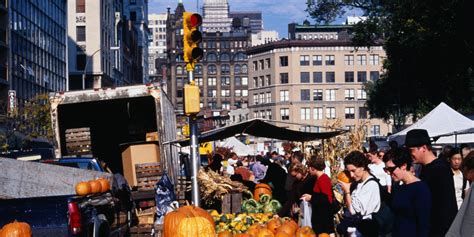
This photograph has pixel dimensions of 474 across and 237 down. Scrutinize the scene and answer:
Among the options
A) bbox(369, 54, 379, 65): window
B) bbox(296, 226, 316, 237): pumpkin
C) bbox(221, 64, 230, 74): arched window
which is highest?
bbox(221, 64, 230, 74): arched window

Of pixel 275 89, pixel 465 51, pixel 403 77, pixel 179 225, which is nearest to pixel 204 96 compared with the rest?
pixel 275 89

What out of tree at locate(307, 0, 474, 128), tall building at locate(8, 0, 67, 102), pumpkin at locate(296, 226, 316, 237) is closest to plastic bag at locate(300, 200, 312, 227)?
pumpkin at locate(296, 226, 316, 237)

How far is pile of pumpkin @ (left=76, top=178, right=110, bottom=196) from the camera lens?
13812 mm

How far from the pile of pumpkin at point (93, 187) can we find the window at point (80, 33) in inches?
3140

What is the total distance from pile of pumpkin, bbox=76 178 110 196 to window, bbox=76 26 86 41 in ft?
262

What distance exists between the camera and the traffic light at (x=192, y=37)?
14273mm

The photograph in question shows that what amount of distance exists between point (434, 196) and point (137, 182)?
43.8 ft

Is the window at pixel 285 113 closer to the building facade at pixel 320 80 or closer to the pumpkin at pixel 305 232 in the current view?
the building facade at pixel 320 80

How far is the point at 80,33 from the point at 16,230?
83791 millimetres

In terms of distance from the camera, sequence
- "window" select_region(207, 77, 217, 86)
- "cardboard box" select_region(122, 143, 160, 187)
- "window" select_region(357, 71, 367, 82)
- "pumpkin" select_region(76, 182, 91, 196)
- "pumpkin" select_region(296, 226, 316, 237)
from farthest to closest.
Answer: "window" select_region(207, 77, 217, 86)
"window" select_region(357, 71, 367, 82)
"cardboard box" select_region(122, 143, 160, 187)
"pumpkin" select_region(76, 182, 91, 196)
"pumpkin" select_region(296, 226, 316, 237)

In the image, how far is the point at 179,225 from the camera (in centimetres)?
998

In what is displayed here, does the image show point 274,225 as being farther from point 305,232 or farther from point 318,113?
point 318,113

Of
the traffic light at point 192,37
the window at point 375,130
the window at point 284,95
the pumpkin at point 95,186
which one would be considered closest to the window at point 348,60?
the window at point 284,95

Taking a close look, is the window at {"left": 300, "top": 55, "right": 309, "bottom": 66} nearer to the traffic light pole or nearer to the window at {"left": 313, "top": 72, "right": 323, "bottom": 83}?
the window at {"left": 313, "top": 72, "right": 323, "bottom": 83}
